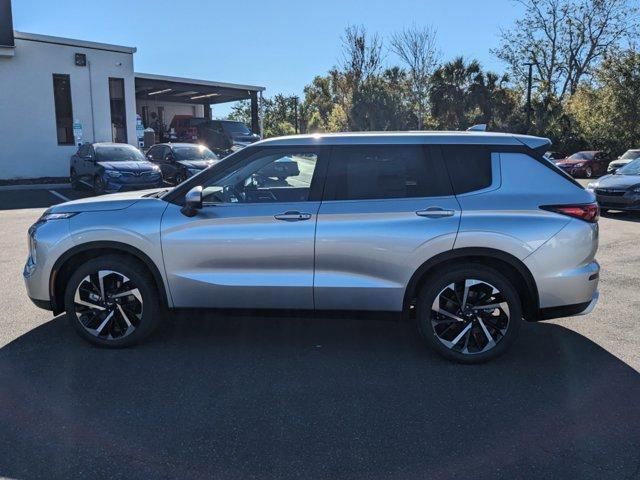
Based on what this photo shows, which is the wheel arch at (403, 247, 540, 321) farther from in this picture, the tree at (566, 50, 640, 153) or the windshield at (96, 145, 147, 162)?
the tree at (566, 50, 640, 153)

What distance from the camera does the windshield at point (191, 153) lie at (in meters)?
18.4

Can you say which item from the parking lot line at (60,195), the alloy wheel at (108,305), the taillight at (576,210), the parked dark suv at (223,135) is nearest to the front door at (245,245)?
the alloy wheel at (108,305)

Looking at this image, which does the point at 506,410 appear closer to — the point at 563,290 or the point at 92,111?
the point at 563,290

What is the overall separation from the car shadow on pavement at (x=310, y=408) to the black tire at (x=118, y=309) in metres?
0.14

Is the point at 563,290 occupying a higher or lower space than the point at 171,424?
higher

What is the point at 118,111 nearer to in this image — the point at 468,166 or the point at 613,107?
the point at 468,166

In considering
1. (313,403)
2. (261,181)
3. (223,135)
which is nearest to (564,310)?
(313,403)

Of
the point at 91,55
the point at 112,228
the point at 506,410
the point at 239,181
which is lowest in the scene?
the point at 506,410

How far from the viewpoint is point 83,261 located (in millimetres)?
4715

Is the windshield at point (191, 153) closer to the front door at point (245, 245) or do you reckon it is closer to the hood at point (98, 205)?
the hood at point (98, 205)

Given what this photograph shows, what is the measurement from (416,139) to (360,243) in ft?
3.15

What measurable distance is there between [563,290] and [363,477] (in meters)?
2.20

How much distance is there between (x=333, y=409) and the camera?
3.63 m

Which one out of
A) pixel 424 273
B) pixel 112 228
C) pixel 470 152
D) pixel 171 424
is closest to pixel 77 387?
pixel 171 424
